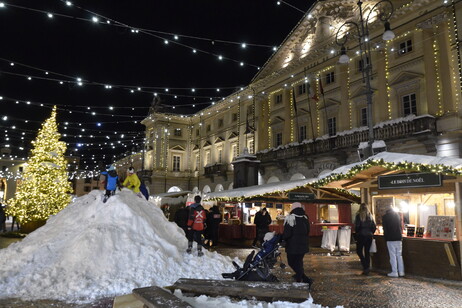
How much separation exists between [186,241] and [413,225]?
6666mm

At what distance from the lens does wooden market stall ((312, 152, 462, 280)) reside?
893 cm

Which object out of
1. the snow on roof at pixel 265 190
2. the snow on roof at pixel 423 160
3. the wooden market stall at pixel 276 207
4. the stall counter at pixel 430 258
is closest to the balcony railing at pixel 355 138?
the wooden market stall at pixel 276 207

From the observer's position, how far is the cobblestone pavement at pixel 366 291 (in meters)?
6.65

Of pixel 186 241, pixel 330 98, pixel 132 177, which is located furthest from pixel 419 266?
pixel 330 98

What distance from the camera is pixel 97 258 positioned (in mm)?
8086

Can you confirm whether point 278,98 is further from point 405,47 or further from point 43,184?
point 43,184

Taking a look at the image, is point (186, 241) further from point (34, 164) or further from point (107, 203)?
point (34, 164)

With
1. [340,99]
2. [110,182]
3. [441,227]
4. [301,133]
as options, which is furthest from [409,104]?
[110,182]

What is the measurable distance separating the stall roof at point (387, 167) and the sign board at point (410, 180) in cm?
18

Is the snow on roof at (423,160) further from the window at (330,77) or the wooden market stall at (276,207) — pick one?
the window at (330,77)

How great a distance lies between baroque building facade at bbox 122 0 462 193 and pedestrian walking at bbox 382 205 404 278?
4.85m

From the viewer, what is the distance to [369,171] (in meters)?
10.7

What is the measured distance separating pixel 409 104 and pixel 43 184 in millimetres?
22770

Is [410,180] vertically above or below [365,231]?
above
